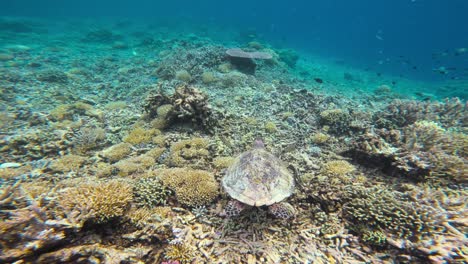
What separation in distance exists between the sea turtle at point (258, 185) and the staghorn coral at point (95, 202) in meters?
2.25

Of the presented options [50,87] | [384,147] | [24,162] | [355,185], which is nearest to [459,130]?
Result: [384,147]

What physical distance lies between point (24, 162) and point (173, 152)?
180 inches

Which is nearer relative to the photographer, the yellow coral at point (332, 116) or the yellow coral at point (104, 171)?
the yellow coral at point (104, 171)

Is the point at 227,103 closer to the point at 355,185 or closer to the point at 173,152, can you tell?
the point at 173,152

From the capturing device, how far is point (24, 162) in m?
6.31

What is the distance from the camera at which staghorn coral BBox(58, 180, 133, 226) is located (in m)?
3.64

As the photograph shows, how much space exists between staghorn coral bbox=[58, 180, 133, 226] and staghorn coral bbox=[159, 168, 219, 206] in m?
1.04

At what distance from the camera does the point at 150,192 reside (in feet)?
16.4

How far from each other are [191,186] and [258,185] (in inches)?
73.2

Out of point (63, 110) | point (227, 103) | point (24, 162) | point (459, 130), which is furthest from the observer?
point (227, 103)

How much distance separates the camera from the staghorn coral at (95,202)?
364 centimetres

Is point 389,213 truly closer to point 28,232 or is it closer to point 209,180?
point 209,180

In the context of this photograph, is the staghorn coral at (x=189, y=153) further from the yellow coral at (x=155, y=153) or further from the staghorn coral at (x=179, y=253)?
the staghorn coral at (x=179, y=253)

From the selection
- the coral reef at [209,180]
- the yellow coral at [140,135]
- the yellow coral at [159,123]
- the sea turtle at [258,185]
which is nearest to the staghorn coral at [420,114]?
the coral reef at [209,180]
